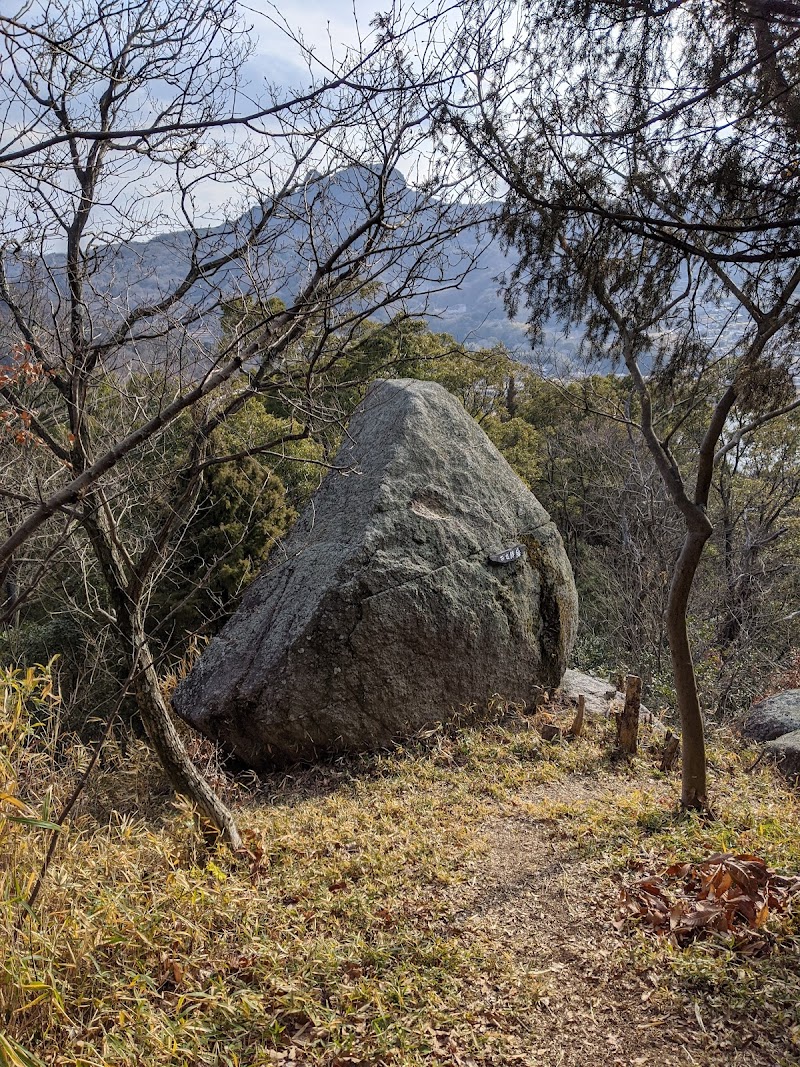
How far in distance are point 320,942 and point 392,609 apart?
291 centimetres

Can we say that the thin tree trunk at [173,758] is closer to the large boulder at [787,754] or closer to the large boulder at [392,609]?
the large boulder at [392,609]

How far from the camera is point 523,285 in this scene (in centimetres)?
412

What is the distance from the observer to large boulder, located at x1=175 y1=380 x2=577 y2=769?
5668 mm

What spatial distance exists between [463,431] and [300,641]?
2.75 meters

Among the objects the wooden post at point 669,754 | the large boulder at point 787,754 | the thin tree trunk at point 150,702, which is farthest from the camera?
the large boulder at point 787,754

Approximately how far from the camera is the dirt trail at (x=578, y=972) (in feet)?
8.52

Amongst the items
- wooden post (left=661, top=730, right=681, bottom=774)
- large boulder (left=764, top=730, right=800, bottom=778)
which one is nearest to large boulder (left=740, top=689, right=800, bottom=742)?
large boulder (left=764, top=730, right=800, bottom=778)

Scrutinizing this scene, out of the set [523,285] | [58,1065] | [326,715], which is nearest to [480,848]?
[326,715]

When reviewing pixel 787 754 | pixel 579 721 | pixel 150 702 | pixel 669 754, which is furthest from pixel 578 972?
pixel 787 754

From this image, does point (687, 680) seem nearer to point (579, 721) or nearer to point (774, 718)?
point (579, 721)

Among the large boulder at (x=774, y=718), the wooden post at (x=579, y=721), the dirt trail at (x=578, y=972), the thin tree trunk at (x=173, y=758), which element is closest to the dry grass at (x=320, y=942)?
the dirt trail at (x=578, y=972)

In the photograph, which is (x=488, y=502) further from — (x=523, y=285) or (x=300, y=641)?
(x=523, y=285)

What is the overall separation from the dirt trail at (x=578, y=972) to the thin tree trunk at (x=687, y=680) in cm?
80

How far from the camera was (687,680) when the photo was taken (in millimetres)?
4156
